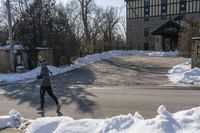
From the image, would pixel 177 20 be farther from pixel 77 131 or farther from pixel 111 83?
pixel 77 131

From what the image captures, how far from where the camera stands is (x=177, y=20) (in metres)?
60.5

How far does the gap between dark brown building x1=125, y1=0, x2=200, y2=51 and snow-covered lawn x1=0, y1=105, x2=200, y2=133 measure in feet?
158

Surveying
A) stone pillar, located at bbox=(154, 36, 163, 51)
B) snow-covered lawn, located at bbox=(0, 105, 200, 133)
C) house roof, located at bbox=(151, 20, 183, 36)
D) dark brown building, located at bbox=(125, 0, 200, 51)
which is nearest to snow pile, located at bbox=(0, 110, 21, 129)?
snow-covered lawn, located at bbox=(0, 105, 200, 133)

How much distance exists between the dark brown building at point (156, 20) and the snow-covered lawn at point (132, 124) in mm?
48281

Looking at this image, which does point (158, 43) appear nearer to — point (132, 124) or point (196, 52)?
point (196, 52)

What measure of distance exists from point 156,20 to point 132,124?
6204 cm

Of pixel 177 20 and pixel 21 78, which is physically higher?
pixel 177 20

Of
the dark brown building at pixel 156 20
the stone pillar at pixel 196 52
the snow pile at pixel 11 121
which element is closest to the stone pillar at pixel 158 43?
the dark brown building at pixel 156 20

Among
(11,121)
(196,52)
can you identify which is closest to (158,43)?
(196,52)

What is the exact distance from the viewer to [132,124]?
24.5 feet

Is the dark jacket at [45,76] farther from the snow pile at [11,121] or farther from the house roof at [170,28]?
the house roof at [170,28]

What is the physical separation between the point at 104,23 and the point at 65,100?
71.7m

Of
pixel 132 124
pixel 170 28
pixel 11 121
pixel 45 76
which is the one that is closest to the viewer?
pixel 132 124

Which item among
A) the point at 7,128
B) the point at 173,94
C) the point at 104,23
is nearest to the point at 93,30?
the point at 104,23
